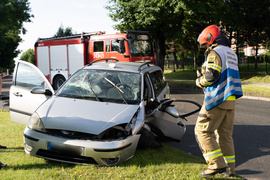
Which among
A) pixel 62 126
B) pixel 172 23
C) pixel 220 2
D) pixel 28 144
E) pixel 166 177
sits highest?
pixel 220 2

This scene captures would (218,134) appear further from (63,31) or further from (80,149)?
(63,31)

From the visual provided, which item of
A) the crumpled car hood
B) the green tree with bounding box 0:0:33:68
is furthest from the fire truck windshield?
the green tree with bounding box 0:0:33:68

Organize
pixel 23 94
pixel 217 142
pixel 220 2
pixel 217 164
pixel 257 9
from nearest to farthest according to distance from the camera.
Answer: pixel 217 164, pixel 217 142, pixel 23 94, pixel 220 2, pixel 257 9

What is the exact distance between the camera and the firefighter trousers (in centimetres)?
352

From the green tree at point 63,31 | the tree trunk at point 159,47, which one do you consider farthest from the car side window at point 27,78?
the green tree at point 63,31

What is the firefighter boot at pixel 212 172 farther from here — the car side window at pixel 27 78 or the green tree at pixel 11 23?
the green tree at pixel 11 23

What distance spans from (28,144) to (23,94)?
1.52 meters

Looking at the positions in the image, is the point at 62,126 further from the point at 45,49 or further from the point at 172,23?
the point at 172,23

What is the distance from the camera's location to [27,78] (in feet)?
Result: 17.6

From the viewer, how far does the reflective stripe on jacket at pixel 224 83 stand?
11.5ft

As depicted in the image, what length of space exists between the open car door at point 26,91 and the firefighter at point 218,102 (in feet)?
9.22

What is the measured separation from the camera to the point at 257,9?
72.0 ft

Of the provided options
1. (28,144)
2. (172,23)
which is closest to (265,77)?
(172,23)

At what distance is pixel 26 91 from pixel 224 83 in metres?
3.63
